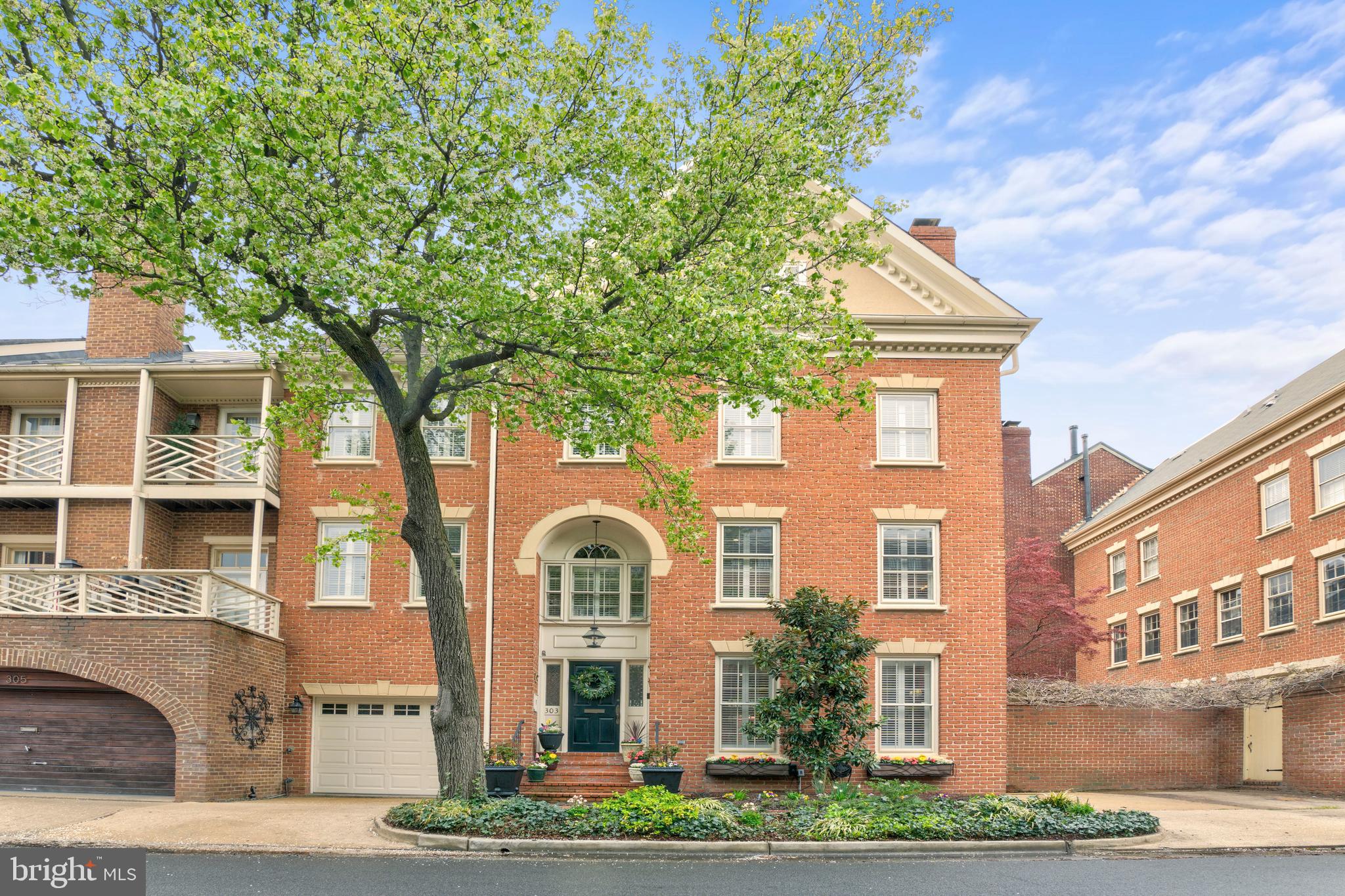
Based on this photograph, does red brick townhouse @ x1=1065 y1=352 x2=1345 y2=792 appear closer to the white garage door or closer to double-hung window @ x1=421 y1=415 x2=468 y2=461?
the white garage door

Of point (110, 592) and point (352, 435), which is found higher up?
point (352, 435)

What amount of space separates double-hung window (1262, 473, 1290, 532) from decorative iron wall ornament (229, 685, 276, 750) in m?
21.0

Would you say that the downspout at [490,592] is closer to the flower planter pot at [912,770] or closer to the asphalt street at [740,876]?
the flower planter pot at [912,770]

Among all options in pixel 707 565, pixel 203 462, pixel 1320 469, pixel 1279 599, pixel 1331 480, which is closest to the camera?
pixel 707 565

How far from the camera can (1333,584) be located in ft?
80.7

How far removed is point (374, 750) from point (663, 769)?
228 inches

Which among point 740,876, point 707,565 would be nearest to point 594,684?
point 707,565

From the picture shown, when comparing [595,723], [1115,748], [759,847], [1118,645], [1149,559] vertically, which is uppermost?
[1149,559]

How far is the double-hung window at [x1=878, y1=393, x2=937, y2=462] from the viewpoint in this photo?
907 inches

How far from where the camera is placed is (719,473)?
22766mm

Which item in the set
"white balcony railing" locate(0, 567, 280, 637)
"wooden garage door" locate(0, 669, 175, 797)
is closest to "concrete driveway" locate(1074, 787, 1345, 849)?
"white balcony railing" locate(0, 567, 280, 637)

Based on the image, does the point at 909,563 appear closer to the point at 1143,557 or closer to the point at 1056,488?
the point at 1143,557

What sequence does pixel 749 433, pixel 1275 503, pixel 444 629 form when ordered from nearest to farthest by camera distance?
pixel 444 629 → pixel 749 433 → pixel 1275 503

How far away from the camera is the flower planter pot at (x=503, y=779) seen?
1931cm
